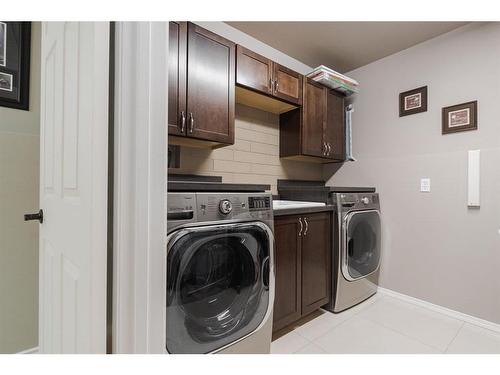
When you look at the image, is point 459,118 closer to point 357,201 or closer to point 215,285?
point 357,201

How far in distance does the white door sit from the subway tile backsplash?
95 centimetres

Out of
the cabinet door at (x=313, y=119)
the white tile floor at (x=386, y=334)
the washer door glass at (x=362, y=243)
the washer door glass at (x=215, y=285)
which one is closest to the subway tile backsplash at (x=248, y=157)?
the cabinet door at (x=313, y=119)

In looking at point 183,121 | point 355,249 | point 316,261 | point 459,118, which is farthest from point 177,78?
point 459,118

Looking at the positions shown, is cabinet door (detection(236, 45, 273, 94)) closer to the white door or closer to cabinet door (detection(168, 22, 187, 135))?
cabinet door (detection(168, 22, 187, 135))

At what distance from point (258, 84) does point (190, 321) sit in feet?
5.51

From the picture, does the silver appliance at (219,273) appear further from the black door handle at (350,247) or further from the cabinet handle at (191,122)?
the black door handle at (350,247)

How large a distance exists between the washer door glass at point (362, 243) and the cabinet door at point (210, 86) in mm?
1264

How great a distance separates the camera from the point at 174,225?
1.03 metres

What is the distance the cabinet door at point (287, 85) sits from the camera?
2.02 meters

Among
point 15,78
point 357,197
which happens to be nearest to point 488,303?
point 357,197

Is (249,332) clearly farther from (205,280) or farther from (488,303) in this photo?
Answer: (488,303)

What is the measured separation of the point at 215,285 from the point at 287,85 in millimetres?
1727

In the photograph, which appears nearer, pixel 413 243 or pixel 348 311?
pixel 348 311

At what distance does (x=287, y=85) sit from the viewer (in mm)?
2094
